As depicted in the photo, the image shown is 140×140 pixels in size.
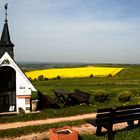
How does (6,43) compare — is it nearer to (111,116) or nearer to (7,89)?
(7,89)

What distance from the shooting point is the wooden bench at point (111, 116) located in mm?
10656

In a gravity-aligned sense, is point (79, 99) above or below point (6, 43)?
below

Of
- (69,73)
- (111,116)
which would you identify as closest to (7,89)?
(111,116)

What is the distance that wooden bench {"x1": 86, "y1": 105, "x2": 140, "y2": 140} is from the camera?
10.7 metres

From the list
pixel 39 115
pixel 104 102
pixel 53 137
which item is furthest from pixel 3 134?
pixel 104 102

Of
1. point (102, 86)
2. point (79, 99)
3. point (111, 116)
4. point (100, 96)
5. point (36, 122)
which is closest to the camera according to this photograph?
point (111, 116)

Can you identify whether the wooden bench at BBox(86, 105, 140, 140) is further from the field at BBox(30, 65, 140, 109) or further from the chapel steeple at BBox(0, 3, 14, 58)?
the chapel steeple at BBox(0, 3, 14, 58)

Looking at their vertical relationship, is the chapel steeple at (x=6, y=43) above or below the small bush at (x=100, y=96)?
above

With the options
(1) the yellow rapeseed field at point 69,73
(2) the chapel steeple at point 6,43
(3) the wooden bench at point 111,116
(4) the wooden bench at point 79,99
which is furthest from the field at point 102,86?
(1) the yellow rapeseed field at point 69,73

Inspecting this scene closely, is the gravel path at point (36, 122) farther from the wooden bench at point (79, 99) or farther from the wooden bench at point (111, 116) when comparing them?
the wooden bench at point (111, 116)

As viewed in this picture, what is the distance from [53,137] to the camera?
9625 millimetres

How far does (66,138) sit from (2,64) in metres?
10.3

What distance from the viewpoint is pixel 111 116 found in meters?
10.9

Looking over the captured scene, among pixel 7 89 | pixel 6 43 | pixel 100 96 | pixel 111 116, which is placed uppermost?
pixel 6 43
